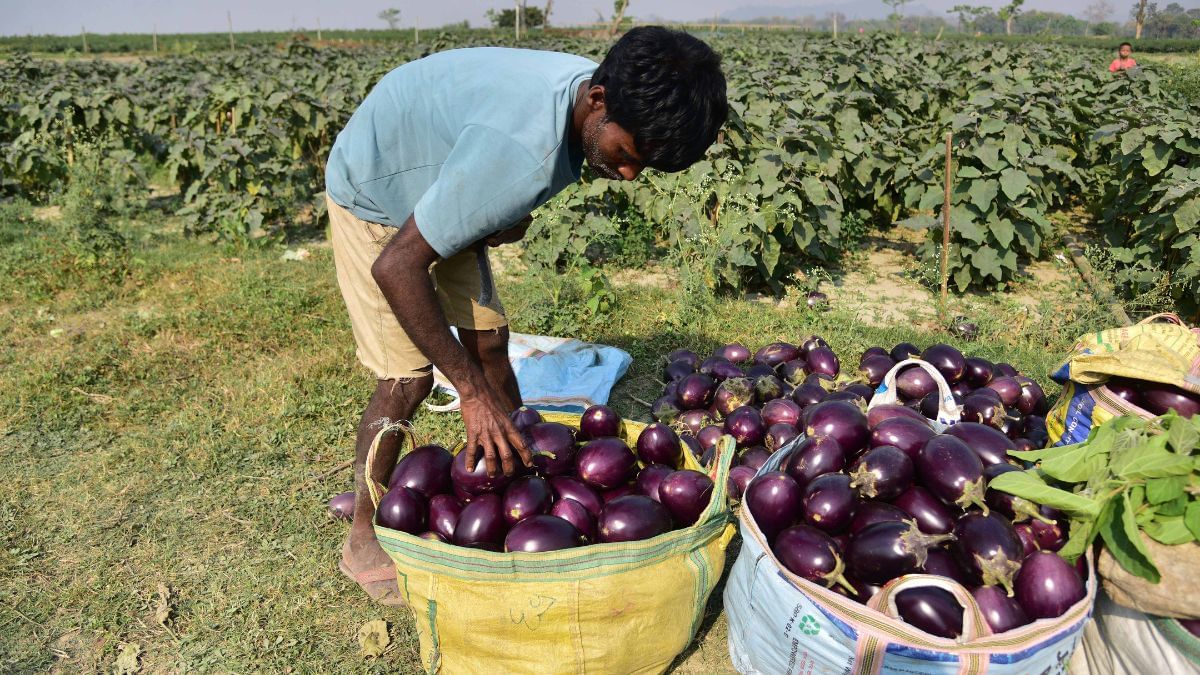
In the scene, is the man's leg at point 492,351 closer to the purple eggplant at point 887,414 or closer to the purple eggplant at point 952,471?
the purple eggplant at point 887,414

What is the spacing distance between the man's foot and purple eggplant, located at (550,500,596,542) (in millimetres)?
732

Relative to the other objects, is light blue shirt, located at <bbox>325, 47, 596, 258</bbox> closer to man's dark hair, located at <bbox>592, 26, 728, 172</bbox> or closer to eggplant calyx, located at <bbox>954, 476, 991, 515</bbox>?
man's dark hair, located at <bbox>592, 26, 728, 172</bbox>

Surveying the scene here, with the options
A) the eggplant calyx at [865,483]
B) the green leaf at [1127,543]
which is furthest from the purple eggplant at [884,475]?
the green leaf at [1127,543]

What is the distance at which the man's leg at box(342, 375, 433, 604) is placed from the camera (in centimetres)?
278

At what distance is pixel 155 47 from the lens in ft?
125

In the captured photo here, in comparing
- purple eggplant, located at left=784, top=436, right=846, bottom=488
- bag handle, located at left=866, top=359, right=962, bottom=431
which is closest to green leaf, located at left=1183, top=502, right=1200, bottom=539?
purple eggplant, located at left=784, top=436, right=846, bottom=488

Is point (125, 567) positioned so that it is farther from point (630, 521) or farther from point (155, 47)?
point (155, 47)

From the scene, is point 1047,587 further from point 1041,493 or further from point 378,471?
point 378,471

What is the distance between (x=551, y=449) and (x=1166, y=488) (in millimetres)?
1636

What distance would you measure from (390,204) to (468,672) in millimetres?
1393

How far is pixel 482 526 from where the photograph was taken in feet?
7.61

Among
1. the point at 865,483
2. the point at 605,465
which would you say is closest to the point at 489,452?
the point at 605,465

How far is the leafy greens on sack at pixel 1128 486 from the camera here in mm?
1874

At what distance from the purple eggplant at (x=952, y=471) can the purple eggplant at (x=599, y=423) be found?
99 centimetres
